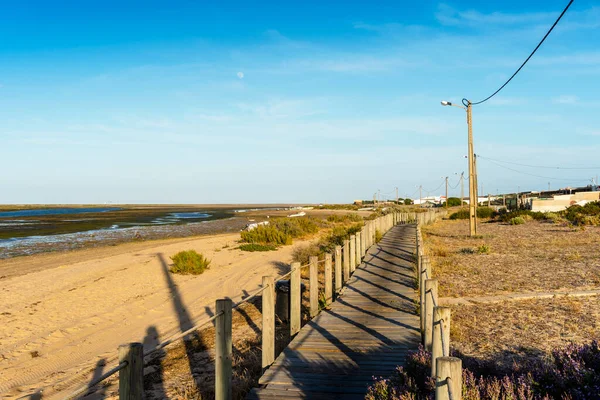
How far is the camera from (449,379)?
2.73 metres

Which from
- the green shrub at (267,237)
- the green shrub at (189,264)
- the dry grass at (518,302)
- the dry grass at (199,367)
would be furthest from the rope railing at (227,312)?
the green shrub at (267,237)

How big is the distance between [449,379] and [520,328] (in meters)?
5.80

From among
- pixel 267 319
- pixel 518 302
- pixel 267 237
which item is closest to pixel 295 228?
pixel 267 237

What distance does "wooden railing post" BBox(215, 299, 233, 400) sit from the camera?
4.52 meters

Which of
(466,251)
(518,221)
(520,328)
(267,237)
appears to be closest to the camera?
(520,328)

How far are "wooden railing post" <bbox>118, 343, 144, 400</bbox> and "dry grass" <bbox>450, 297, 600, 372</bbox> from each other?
3.94m

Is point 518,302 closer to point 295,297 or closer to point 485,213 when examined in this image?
point 295,297

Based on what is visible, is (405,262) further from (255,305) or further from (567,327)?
(567,327)

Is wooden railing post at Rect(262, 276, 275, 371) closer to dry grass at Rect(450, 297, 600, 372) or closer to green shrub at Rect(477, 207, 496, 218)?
dry grass at Rect(450, 297, 600, 372)

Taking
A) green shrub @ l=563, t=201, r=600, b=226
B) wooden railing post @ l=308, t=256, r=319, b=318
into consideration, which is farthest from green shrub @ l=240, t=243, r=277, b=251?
green shrub @ l=563, t=201, r=600, b=226

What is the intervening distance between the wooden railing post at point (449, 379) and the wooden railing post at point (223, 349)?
2.29 m

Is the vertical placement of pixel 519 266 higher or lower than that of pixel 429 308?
lower

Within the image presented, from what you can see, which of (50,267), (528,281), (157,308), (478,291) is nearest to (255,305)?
(157,308)

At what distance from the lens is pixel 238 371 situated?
6371 millimetres
